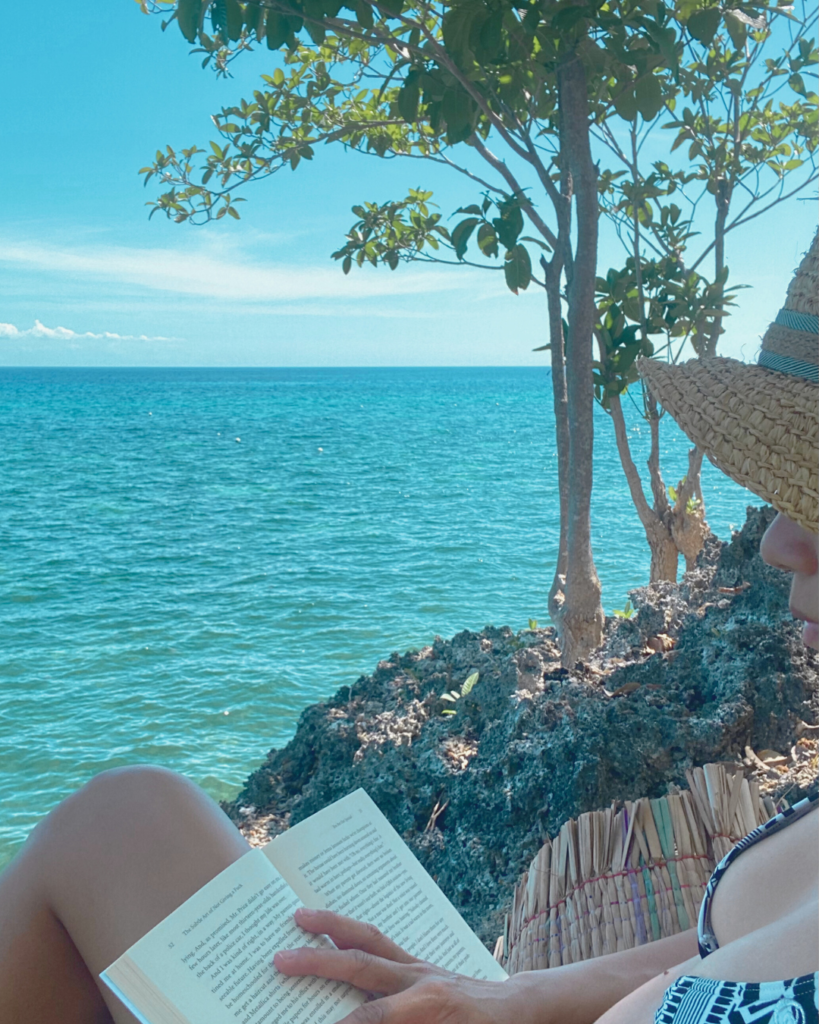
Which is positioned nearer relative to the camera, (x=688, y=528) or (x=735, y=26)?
(x=735, y=26)

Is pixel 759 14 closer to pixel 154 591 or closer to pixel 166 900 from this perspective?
pixel 166 900

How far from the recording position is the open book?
92 centimetres

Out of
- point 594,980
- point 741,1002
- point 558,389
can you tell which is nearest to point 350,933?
point 594,980

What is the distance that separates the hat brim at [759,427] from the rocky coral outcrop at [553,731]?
3.93ft

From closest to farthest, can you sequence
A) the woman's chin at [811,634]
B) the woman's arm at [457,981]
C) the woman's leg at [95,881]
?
the woman's chin at [811,634]
the woman's arm at [457,981]
the woman's leg at [95,881]

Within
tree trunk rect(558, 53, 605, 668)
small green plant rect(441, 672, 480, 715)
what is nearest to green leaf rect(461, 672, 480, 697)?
small green plant rect(441, 672, 480, 715)

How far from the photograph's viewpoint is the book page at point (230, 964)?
2.97 ft

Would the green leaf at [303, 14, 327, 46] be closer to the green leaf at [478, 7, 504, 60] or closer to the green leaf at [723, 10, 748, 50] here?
the green leaf at [478, 7, 504, 60]

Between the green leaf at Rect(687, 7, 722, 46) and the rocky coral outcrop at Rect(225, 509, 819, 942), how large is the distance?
1.49 metres

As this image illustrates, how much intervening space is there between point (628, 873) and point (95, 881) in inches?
34.4

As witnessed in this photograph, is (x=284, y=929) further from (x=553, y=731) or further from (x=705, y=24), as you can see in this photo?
(x=705, y=24)

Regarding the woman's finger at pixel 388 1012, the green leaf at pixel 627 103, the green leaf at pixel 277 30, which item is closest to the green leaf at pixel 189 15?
the green leaf at pixel 277 30

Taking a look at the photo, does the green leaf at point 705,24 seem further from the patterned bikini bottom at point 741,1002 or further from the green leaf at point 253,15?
the patterned bikini bottom at point 741,1002

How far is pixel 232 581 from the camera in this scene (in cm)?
1007
